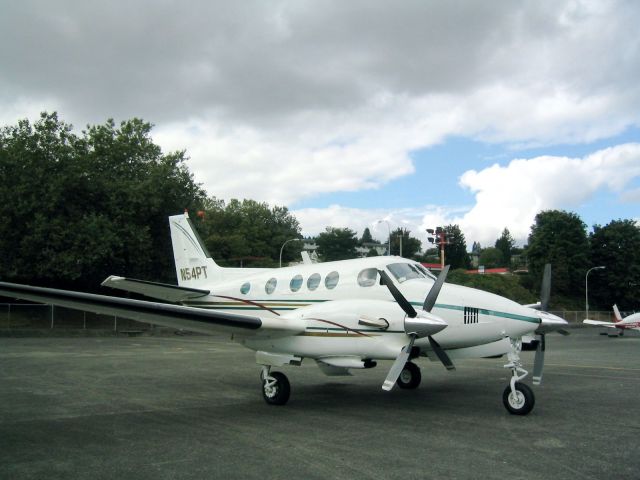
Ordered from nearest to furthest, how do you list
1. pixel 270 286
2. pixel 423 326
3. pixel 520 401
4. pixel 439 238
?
pixel 520 401
pixel 423 326
pixel 270 286
pixel 439 238

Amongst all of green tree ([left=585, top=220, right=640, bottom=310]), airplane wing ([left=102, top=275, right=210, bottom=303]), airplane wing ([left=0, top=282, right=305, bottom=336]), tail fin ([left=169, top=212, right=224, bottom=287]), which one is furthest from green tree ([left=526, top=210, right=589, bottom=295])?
airplane wing ([left=0, top=282, right=305, bottom=336])

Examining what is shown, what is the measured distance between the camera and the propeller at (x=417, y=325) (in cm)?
956

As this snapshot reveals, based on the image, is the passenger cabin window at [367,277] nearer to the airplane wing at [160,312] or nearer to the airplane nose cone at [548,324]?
the airplane wing at [160,312]

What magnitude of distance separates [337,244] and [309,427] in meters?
67.5

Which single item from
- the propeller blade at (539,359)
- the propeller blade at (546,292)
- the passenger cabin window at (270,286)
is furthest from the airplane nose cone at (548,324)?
the passenger cabin window at (270,286)

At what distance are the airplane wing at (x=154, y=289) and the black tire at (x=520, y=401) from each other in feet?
26.1

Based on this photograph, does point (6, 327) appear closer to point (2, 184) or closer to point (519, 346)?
point (2, 184)

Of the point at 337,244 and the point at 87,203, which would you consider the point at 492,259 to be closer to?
the point at 337,244

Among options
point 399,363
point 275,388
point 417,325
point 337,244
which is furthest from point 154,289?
point 337,244

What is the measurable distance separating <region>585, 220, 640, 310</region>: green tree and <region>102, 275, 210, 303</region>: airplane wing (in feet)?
229

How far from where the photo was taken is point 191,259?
16.4 metres

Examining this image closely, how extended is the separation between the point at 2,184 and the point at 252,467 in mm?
32372

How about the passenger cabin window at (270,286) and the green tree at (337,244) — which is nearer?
the passenger cabin window at (270,286)

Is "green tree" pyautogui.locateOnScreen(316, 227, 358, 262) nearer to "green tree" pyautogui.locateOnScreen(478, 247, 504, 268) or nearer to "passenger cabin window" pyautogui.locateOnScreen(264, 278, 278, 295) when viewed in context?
"passenger cabin window" pyautogui.locateOnScreen(264, 278, 278, 295)
